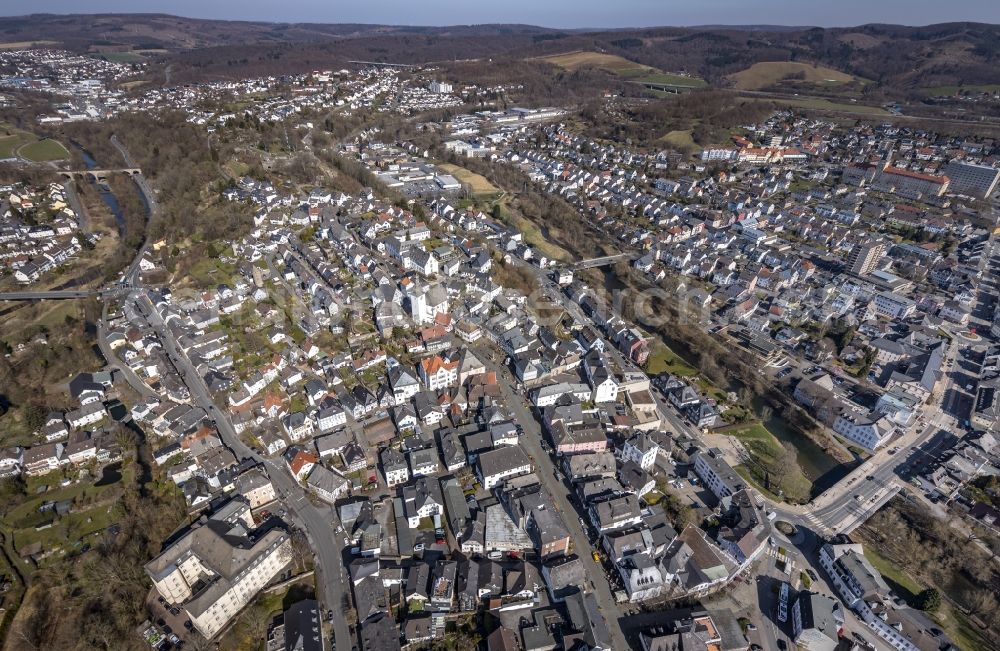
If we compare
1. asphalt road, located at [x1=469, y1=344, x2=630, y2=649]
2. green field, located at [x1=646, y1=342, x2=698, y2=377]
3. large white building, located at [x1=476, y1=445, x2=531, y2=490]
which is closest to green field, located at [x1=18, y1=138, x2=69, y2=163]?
asphalt road, located at [x1=469, y1=344, x2=630, y2=649]

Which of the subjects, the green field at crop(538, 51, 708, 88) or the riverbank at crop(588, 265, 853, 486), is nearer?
the riverbank at crop(588, 265, 853, 486)

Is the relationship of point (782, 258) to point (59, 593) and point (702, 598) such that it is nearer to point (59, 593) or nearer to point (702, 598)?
point (702, 598)

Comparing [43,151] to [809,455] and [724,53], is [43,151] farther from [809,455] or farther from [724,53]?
[724,53]

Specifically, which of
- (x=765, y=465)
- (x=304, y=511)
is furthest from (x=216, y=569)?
(x=765, y=465)

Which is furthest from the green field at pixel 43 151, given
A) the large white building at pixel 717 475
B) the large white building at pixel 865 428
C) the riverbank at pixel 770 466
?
the large white building at pixel 865 428

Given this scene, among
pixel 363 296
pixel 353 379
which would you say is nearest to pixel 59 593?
pixel 353 379

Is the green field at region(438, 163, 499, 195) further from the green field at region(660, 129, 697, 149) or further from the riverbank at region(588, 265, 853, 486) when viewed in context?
the green field at region(660, 129, 697, 149)

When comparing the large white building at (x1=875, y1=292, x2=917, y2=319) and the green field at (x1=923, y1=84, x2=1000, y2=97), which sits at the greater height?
the green field at (x1=923, y1=84, x2=1000, y2=97)
